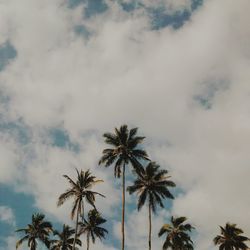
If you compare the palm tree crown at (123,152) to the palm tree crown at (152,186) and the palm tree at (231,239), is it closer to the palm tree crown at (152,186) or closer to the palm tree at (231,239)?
the palm tree crown at (152,186)

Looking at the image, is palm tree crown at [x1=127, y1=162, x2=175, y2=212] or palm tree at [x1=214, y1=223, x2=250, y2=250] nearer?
palm tree crown at [x1=127, y1=162, x2=175, y2=212]

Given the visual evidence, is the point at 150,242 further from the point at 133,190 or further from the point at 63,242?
the point at 63,242

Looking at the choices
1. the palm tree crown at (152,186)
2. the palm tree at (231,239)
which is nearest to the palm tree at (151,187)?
the palm tree crown at (152,186)

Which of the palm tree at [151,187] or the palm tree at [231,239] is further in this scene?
the palm tree at [231,239]

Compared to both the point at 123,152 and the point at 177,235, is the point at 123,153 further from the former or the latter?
the point at 177,235

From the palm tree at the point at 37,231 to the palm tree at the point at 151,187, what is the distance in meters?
20.1

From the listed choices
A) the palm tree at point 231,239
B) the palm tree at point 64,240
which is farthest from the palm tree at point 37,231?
the palm tree at point 231,239

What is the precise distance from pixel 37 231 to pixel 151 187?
23.9m

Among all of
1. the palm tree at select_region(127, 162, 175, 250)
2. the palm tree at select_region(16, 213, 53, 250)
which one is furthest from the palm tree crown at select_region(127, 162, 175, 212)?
the palm tree at select_region(16, 213, 53, 250)

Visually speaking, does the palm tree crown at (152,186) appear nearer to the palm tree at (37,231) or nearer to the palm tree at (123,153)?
A: the palm tree at (123,153)

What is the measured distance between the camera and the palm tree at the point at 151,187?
51.2 meters

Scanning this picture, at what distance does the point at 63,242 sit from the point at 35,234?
6.05 m

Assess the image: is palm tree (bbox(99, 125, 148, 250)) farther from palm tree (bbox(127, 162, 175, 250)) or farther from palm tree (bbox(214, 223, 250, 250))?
palm tree (bbox(214, 223, 250, 250))

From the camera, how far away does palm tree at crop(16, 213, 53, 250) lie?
2458 inches
